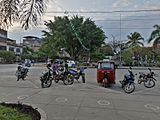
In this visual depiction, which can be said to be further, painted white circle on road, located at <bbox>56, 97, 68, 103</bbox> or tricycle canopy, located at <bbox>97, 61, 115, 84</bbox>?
tricycle canopy, located at <bbox>97, 61, 115, 84</bbox>

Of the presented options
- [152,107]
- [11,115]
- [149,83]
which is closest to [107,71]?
[149,83]

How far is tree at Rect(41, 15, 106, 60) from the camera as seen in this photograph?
161 ft

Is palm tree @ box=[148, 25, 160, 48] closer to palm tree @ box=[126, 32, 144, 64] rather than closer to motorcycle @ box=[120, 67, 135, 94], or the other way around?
palm tree @ box=[126, 32, 144, 64]

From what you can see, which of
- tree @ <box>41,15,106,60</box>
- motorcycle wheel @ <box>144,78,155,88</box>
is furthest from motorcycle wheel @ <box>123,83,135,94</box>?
tree @ <box>41,15,106,60</box>

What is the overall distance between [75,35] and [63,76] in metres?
32.3

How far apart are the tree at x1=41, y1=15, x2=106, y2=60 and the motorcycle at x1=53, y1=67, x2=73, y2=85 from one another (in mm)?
31133

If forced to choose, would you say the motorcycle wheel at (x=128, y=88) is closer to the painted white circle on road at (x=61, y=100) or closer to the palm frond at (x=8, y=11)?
the painted white circle on road at (x=61, y=100)


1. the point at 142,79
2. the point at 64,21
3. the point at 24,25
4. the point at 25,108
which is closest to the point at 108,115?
the point at 25,108

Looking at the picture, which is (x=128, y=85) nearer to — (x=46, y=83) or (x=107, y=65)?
(x=107, y=65)

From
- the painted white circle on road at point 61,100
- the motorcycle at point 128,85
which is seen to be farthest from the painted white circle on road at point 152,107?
the motorcycle at point 128,85

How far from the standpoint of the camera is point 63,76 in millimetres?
16969

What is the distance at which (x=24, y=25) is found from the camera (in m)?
5.83

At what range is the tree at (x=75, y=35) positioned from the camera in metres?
49.1

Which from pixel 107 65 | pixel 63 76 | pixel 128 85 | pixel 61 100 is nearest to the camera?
pixel 61 100
